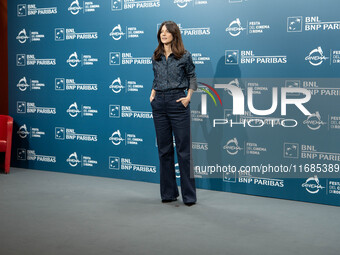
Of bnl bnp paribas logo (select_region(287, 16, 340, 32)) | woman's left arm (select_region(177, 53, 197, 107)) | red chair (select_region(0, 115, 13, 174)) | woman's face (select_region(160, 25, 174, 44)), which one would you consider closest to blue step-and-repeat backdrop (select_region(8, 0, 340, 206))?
bnl bnp paribas logo (select_region(287, 16, 340, 32))

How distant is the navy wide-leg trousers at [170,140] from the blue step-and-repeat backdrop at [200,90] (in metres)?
0.65

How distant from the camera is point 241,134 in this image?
198 inches

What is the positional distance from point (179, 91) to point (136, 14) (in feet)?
4.80

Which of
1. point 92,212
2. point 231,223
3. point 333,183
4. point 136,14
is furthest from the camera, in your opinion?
point 136,14

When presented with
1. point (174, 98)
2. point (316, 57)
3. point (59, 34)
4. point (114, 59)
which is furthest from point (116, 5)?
point (316, 57)

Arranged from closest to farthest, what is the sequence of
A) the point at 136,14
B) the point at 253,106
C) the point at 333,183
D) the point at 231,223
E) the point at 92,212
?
the point at 231,223 < the point at 92,212 < the point at 333,183 < the point at 253,106 < the point at 136,14

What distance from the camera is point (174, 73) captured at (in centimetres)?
451

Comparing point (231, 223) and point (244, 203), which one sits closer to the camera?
point (231, 223)

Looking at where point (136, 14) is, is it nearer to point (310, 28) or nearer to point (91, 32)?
point (91, 32)

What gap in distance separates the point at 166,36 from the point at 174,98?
0.58 meters

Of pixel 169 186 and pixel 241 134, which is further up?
pixel 241 134

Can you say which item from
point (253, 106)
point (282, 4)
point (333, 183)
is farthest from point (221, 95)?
point (333, 183)

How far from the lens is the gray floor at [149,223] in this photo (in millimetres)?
3428

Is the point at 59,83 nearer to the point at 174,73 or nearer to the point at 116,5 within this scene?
the point at 116,5
